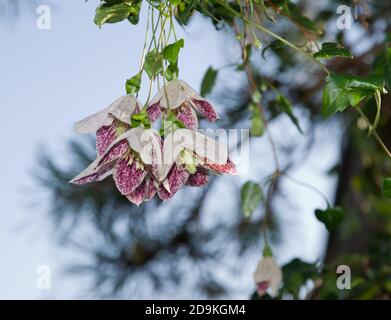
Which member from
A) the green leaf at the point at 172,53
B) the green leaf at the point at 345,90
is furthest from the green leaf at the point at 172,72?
the green leaf at the point at 345,90

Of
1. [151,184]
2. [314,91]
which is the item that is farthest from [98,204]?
[151,184]

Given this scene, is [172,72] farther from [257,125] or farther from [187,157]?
[257,125]

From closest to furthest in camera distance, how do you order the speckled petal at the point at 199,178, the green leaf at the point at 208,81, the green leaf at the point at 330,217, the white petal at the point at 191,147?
1. the white petal at the point at 191,147
2. the speckled petal at the point at 199,178
3. the green leaf at the point at 330,217
4. the green leaf at the point at 208,81

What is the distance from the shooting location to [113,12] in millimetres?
617

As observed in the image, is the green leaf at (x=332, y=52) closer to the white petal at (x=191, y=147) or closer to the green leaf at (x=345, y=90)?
the green leaf at (x=345, y=90)

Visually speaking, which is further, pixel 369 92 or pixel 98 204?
pixel 98 204

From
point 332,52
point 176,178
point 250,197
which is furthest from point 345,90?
point 250,197

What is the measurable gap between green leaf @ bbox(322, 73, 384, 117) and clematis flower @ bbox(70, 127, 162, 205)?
0.16 m

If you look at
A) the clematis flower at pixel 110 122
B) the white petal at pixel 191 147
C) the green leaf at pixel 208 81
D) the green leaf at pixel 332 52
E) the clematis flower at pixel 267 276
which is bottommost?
the clematis flower at pixel 267 276

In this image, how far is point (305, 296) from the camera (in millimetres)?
1129

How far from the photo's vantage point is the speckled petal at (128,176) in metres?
0.60
